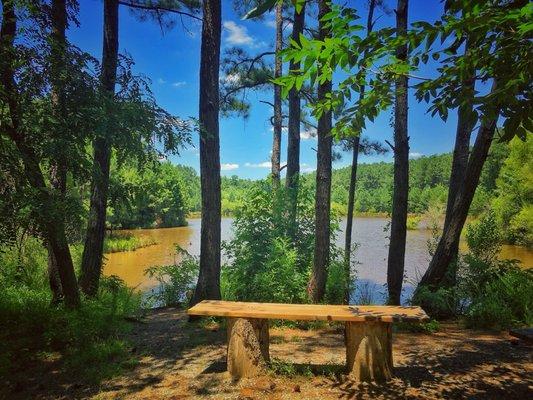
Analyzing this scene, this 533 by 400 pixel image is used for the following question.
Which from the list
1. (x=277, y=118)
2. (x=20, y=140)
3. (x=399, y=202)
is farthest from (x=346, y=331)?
(x=277, y=118)

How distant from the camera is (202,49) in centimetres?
618

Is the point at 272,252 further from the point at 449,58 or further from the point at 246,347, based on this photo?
the point at 449,58

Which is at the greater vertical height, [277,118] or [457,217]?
[277,118]

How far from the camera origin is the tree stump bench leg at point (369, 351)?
3525 mm

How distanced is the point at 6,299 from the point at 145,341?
7.76ft

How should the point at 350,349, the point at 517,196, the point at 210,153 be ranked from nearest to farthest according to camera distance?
the point at 350,349 < the point at 210,153 < the point at 517,196

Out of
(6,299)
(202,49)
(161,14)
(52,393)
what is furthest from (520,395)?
(161,14)

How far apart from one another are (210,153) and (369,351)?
13.5ft

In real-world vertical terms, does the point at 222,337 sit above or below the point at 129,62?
below

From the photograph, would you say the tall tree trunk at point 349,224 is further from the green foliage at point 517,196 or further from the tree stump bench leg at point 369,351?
the green foliage at point 517,196

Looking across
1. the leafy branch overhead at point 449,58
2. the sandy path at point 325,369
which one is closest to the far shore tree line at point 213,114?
the leafy branch overhead at point 449,58

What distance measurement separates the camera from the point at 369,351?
3.52m

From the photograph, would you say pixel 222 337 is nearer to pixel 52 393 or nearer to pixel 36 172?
pixel 52 393

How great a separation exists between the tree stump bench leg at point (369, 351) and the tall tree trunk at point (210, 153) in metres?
3.15
